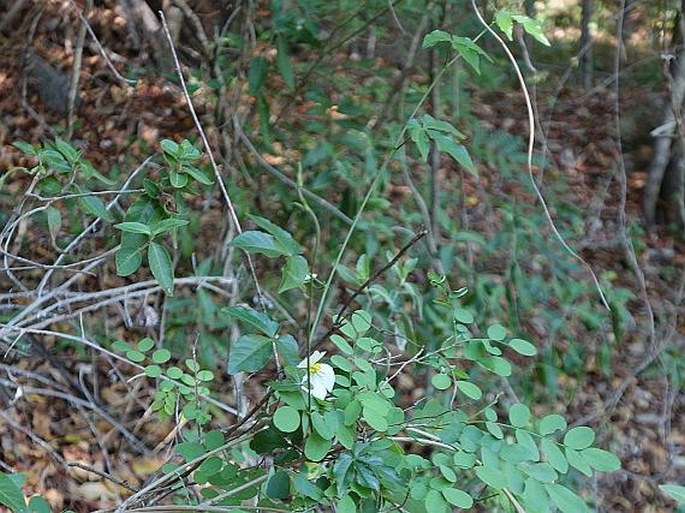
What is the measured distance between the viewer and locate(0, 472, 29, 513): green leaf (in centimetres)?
86

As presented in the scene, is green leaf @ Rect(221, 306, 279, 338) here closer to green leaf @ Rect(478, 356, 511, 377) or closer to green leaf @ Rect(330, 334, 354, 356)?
green leaf @ Rect(330, 334, 354, 356)

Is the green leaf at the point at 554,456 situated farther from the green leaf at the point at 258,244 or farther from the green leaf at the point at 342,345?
the green leaf at the point at 258,244

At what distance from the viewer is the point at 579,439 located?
0.93 m

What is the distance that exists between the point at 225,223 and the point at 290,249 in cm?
121

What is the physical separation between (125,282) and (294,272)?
1.71 meters

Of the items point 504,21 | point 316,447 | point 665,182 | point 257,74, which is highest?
point 504,21

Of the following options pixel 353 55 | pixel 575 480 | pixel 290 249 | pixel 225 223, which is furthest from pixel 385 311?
pixel 353 55

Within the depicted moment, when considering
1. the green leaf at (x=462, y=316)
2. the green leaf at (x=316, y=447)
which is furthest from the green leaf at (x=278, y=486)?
the green leaf at (x=462, y=316)

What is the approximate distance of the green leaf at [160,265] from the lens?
100 cm

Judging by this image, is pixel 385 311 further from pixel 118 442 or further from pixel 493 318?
pixel 118 442

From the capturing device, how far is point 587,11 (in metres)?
3.91

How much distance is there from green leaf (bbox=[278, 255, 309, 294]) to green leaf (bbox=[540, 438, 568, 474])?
1.05ft

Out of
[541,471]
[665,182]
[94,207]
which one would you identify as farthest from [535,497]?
[665,182]

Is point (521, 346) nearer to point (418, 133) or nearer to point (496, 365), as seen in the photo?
point (496, 365)
